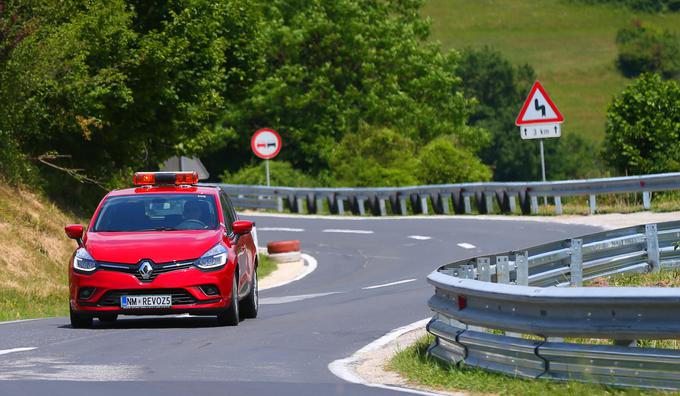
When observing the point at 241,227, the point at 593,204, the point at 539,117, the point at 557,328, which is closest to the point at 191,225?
the point at 241,227

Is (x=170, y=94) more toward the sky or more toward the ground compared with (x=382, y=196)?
more toward the sky

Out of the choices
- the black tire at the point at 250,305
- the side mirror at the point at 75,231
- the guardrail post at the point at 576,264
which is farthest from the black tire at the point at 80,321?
the guardrail post at the point at 576,264

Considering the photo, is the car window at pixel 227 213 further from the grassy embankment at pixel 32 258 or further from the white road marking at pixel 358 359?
the grassy embankment at pixel 32 258

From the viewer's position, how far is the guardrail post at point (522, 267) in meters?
14.9

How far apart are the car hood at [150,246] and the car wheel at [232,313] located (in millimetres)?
532

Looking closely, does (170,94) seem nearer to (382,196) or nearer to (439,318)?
A: (382,196)

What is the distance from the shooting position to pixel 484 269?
13984 mm

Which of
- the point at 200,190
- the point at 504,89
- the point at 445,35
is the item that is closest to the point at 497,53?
the point at 504,89

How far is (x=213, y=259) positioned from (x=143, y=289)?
79cm

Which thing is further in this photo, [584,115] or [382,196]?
[584,115]

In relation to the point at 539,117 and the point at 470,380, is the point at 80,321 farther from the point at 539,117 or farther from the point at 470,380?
the point at 539,117

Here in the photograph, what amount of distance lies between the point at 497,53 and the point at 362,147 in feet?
232

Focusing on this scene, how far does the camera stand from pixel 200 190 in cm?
Result: 1703

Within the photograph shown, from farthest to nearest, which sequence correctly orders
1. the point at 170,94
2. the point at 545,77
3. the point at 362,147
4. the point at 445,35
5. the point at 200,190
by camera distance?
the point at 445,35 < the point at 545,77 < the point at 362,147 < the point at 170,94 < the point at 200,190
